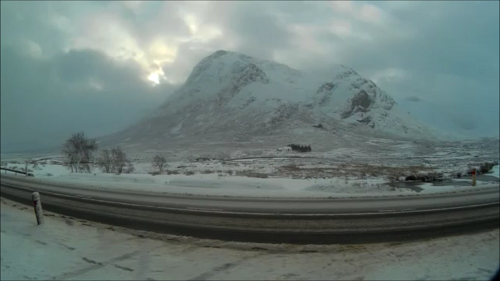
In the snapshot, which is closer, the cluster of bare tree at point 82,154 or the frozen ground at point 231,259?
the frozen ground at point 231,259

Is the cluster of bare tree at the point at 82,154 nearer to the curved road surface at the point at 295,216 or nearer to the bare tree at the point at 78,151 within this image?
the bare tree at the point at 78,151

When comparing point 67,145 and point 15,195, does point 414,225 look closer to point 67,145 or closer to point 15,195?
point 15,195

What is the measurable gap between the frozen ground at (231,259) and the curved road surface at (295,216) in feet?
2.38

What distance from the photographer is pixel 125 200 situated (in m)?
14.7

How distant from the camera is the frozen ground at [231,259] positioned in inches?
226

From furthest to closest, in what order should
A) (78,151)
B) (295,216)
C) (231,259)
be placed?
1. (78,151)
2. (295,216)
3. (231,259)

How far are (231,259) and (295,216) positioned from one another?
4466mm

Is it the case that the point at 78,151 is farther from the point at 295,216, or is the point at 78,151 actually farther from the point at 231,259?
the point at 231,259

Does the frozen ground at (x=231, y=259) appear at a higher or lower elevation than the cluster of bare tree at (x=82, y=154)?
lower

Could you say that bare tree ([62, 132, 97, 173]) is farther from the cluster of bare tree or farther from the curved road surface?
the curved road surface

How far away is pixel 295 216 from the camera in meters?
10.5

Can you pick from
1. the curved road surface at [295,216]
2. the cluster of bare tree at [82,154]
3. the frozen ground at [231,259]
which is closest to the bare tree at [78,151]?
the cluster of bare tree at [82,154]

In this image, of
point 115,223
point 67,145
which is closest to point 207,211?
point 115,223

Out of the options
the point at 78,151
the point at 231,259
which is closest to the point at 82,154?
the point at 78,151
